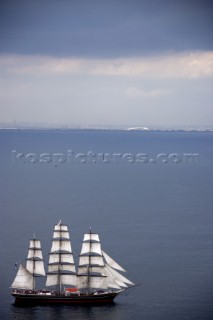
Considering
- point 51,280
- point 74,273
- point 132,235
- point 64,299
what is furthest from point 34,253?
point 132,235

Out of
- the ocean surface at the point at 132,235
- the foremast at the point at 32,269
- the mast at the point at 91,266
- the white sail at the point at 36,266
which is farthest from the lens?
the mast at the point at 91,266

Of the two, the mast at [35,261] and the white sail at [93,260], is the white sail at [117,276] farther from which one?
the mast at [35,261]

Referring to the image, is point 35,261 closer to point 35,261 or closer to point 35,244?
point 35,261

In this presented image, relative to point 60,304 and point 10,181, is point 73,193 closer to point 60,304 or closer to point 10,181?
point 10,181

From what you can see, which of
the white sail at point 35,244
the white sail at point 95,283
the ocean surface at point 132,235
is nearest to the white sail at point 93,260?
the white sail at point 95,283

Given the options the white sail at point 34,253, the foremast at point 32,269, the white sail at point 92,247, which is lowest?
the foremast at point 32,269

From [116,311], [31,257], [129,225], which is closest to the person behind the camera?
[116,311]

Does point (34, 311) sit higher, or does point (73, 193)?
point (73, 193)

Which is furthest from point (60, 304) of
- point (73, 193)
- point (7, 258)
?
point (73, 193)
